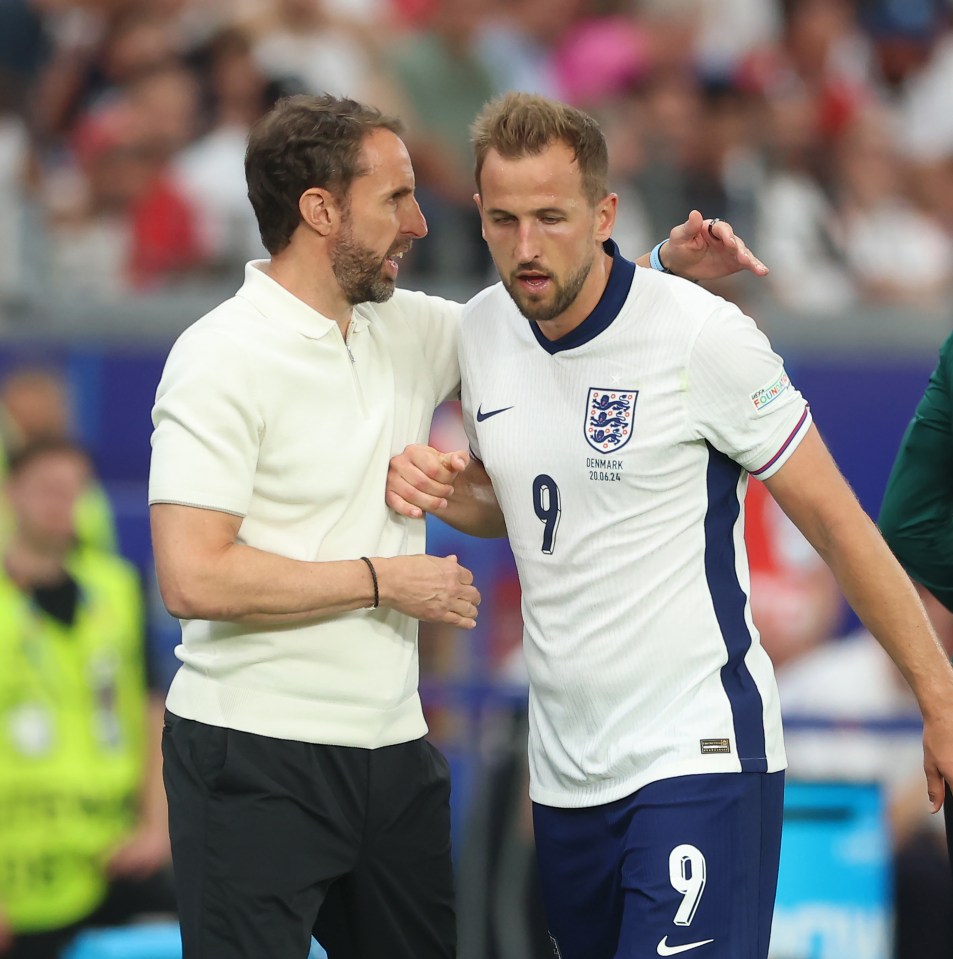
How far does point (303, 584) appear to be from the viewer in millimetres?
3176

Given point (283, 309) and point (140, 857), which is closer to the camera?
point (283, 309)

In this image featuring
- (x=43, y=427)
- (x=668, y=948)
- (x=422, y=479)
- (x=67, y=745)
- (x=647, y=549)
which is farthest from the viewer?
(x=43, y=427)

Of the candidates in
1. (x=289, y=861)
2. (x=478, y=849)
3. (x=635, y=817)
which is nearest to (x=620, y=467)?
(x=635, y=817)

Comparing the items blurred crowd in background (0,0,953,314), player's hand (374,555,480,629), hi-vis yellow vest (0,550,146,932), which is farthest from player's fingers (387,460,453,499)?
blurred crowd in background (0,0,953,314)

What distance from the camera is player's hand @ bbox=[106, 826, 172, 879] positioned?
590 cm

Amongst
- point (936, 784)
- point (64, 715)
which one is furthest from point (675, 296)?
point (64, 715)

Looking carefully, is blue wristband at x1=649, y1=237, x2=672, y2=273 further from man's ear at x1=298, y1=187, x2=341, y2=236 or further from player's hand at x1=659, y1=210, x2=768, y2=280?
man's ear at x1=298, y1=187, x2=341, y2=236

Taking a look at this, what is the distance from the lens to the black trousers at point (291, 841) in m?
3.23

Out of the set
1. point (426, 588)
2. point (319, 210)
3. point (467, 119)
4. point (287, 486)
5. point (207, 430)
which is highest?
point (467, 119)

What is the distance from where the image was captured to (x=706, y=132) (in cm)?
797

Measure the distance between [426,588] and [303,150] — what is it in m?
0.96

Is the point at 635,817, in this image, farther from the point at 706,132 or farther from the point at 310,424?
the point at 706,132

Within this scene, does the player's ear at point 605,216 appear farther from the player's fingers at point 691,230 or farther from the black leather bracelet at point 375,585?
the black leather bracelet at point 375,585

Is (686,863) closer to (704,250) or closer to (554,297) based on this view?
(554,297)
